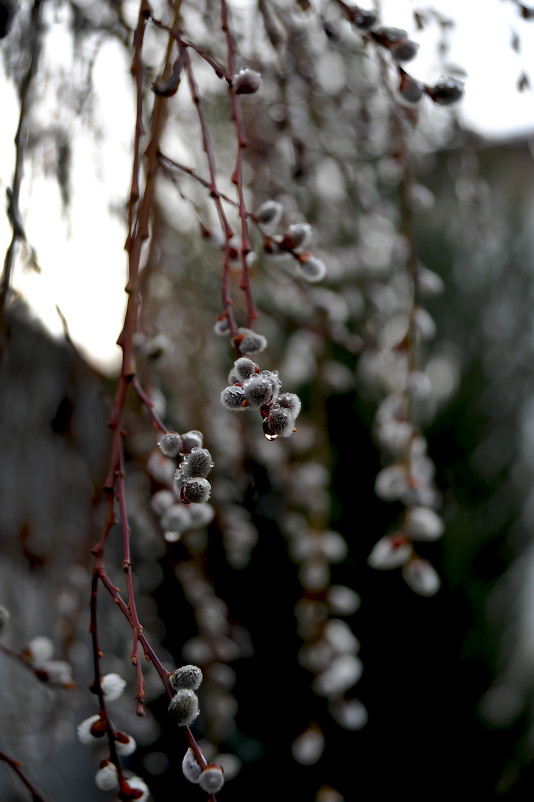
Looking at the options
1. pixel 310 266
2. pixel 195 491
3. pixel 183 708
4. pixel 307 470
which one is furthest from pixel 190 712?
pixel 307 470

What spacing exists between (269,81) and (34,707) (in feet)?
3.56

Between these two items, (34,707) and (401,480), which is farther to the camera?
(34,707)

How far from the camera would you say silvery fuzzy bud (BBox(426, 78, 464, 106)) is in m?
0.48

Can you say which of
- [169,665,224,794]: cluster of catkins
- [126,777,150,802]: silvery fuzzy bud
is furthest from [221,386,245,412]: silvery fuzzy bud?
[126,777,150,802]: silvery fuzzy bud

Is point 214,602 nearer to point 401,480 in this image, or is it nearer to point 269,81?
point 401,480

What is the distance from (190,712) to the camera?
396 millimetres

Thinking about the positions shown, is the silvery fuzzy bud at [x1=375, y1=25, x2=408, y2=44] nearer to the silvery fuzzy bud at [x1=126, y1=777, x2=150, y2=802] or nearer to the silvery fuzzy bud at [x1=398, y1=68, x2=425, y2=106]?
the silvery fuzzy bud at [x1=398, y1=68, x2=425, y2=106]

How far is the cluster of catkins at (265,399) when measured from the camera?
1.16ft

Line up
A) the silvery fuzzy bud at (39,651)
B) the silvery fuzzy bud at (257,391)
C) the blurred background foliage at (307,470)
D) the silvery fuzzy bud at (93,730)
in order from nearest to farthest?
the silvery fuzzy bud at (257,391), the silvery fuzzy bud at (93,730), the silvery fuzzy bud at (39,651), the blurred background foliage at (307,470)

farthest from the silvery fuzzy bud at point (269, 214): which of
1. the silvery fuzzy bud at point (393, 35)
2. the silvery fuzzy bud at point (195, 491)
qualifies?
the silvery fuzzy bud at point (195, 491)

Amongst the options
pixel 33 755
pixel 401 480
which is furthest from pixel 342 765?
pixel 401 480

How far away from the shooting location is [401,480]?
784 mm

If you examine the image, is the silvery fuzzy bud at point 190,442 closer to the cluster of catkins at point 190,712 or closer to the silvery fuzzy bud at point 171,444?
the silvery fuzzy bud at point 171,444

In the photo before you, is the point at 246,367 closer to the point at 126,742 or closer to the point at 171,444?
the point at 171,444
